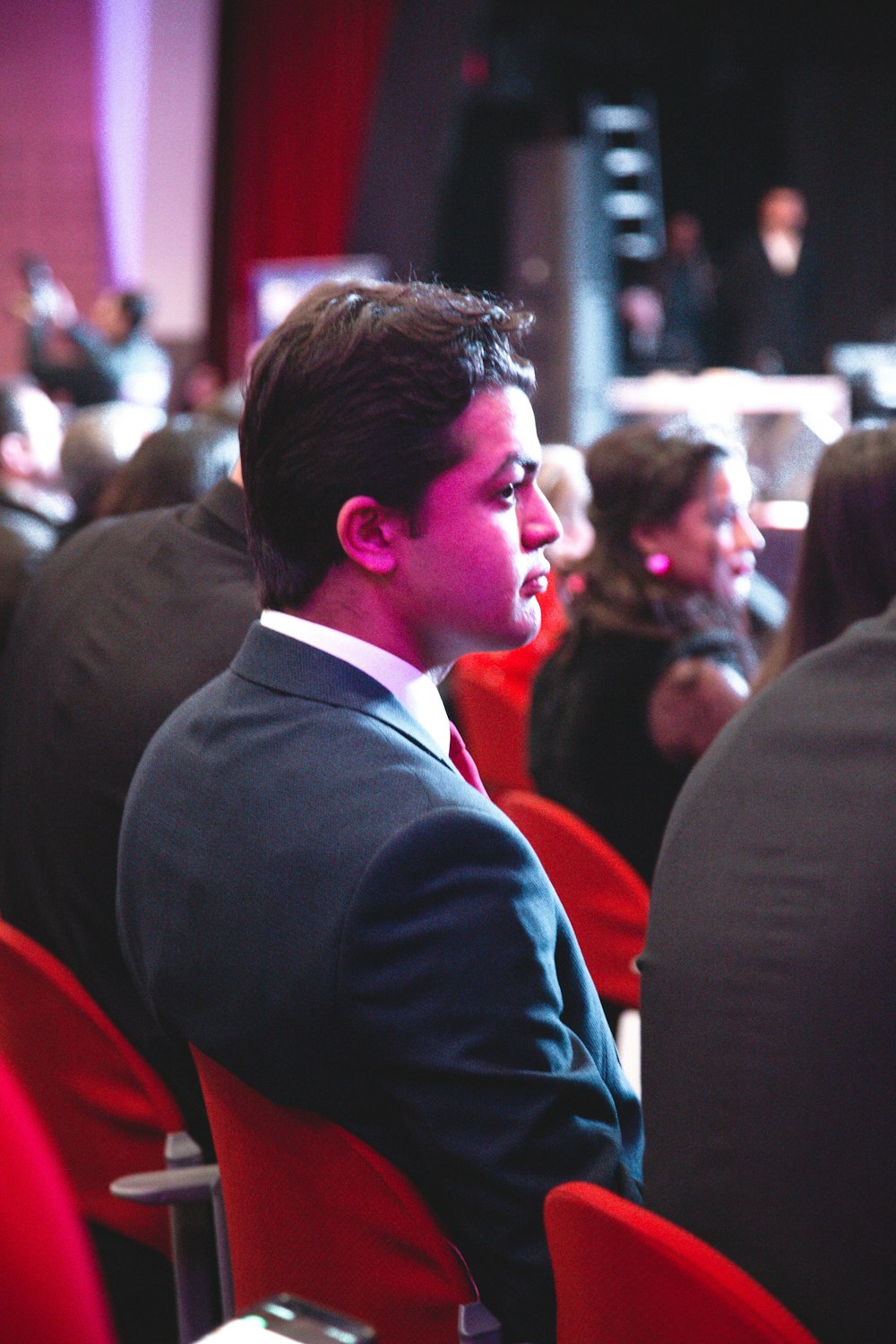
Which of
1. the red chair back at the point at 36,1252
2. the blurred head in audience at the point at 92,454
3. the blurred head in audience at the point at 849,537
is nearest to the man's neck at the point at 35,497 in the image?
the blurred head in audience at the point at 92,454

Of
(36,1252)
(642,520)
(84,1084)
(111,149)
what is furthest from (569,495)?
(111,149)

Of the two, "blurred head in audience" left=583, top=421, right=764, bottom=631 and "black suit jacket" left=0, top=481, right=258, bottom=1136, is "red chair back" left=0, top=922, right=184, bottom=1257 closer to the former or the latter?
"black suit jacket" left=0, top=481, right=258, bottom=1136

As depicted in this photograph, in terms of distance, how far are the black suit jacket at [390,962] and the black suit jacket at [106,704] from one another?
2.07ft

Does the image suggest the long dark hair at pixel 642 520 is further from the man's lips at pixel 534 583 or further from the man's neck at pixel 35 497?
the man's neck at pixel 35 497

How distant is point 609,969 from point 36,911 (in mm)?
935

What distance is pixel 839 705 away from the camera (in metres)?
1.02

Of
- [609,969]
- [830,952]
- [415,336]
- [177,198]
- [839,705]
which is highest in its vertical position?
[177,198]

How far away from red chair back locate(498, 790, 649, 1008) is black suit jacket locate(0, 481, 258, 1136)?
0.66m

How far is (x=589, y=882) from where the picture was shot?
2.21 m

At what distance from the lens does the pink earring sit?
2576 millimetres

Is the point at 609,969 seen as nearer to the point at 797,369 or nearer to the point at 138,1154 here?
Result: the point at 138,1154

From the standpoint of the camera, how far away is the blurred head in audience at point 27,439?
405 centimetres

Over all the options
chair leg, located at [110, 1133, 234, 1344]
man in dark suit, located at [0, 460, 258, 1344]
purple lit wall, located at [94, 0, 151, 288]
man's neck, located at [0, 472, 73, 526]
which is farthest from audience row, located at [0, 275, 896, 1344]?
purple lit wall, located at [94, 0, 151, 288]

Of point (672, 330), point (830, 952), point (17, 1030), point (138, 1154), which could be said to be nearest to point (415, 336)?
point (830, 952)
